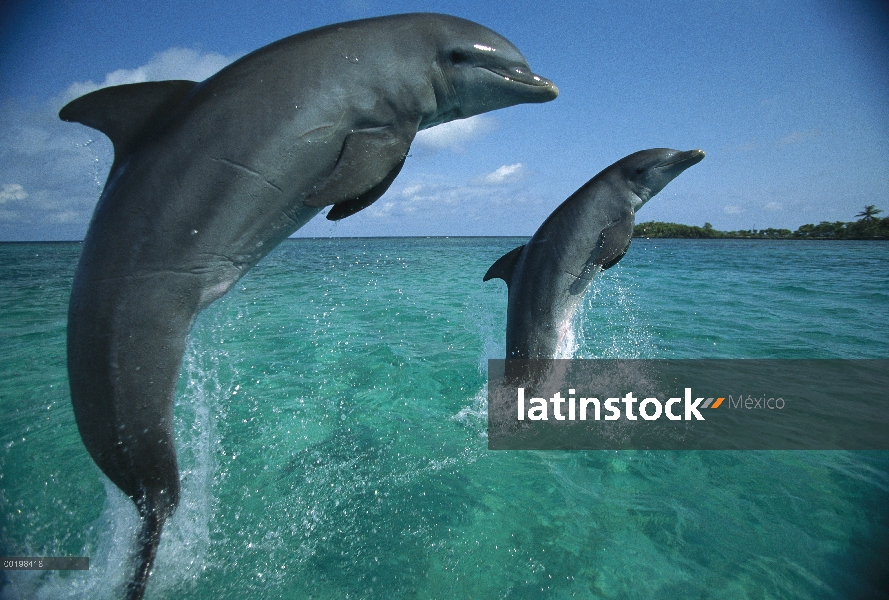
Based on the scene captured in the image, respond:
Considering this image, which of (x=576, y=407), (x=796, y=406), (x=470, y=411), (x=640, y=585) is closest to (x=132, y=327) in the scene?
(x=640, y=585)

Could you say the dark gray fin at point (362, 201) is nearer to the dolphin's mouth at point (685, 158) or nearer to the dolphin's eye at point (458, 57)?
the dolphin's eye at point (458, 57)

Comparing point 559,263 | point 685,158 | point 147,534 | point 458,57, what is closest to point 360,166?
point 458,57

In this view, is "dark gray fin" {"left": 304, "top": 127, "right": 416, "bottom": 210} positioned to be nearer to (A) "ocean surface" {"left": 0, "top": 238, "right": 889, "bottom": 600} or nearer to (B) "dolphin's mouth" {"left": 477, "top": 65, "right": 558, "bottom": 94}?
(B) "dolphin's mouth" {"left": 477, "top": 65, "right": 558, "bottom": 94}

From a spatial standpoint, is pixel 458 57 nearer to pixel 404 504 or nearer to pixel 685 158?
pixel 404 504

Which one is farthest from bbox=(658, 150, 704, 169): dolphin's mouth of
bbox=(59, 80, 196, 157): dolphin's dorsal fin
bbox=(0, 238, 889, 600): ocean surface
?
bbox=(59, 80, 196, 157): dolphin's dorsal fin

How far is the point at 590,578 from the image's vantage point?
10.8ft

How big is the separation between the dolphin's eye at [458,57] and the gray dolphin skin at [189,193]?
1.12 feet

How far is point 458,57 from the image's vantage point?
3.26 meters

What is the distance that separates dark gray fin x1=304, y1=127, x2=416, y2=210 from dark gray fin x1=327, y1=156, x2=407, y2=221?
40 millimetres

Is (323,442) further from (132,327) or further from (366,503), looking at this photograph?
(132,327)

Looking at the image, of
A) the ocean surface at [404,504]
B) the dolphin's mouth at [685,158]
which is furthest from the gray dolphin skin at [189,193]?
the dolphin's mouth at [685,158]

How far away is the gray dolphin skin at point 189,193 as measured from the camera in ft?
8.54

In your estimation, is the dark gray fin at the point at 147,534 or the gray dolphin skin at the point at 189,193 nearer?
the gray dolphin skin at the point at 189,193

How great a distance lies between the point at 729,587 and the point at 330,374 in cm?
585
